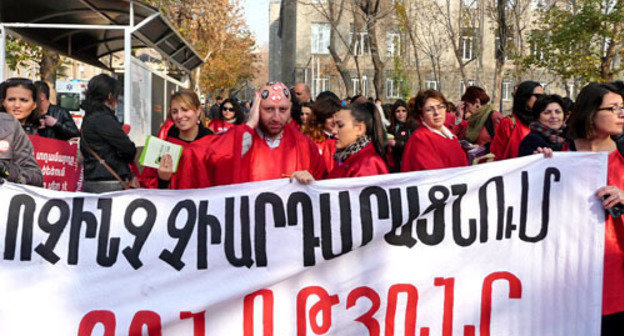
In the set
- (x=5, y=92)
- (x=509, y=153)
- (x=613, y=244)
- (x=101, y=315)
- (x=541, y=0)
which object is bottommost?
(x=101, y=315)

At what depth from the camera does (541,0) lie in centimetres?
2269

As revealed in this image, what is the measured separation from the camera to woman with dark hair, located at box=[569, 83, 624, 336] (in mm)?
4309

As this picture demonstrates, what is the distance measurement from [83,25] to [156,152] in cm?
603

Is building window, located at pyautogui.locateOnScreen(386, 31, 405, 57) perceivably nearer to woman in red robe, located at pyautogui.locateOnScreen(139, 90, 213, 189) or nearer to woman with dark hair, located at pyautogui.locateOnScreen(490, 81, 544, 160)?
woman with dark hair, located at pyautogui.locateOnScreen(490, 81, 544, 160)

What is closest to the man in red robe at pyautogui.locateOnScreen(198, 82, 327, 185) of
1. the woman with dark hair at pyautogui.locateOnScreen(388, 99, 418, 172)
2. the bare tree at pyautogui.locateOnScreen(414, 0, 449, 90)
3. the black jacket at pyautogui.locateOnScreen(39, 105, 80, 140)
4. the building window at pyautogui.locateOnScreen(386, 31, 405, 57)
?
the black jacket at pyautogui.locateOnScreen(39, 105, 80, 140)

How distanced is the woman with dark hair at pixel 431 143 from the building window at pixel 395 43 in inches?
1157

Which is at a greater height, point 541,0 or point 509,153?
point 541,0

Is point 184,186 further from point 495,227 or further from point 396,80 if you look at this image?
point 396,80

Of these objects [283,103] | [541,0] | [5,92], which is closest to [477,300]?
[283,103]

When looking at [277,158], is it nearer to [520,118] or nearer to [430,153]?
[430,153]

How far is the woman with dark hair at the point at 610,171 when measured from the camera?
170 inches

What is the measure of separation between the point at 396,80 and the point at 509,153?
3019cm

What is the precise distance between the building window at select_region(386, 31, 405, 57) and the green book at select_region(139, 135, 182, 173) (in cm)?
3026

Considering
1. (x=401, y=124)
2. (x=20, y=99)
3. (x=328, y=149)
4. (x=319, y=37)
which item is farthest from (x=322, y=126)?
(x=319, y=37)
